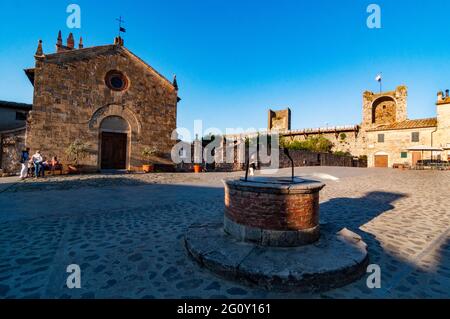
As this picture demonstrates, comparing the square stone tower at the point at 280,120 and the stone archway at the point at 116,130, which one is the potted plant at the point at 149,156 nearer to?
the stone archway at the point at 116,130

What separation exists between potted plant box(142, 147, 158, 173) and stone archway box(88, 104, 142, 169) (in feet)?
2.89

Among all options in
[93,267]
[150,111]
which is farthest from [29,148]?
[93,267]

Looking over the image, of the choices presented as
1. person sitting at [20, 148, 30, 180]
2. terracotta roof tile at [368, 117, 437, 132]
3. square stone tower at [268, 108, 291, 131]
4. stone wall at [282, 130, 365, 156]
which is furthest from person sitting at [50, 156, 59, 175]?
square stone tower at [268, 108, 291, 131]

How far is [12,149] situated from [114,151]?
648 cm

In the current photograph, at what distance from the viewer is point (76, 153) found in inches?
564

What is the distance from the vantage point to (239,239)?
3.45 metres

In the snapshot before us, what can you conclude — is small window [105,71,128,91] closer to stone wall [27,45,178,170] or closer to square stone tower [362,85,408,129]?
Result: stone wall [27,45,178,170]

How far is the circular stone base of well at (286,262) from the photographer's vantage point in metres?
2.50

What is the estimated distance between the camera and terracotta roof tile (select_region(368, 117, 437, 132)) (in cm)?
2714

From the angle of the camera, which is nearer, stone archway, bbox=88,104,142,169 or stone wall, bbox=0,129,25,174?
stone wall, bbox=0,129,25,174

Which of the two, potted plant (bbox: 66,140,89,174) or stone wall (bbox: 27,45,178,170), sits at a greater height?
stone wall (bbox: 27,45,178,170)

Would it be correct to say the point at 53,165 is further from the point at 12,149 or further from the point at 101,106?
the point at 101,106

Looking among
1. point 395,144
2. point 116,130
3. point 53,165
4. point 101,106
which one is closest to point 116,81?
point 101,106
